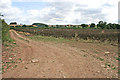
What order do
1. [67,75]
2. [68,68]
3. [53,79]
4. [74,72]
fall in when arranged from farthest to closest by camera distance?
[68,68] → [74,72] → [67,75] → [53,79]

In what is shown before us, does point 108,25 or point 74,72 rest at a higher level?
point 108,25

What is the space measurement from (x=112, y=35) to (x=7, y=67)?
37.5 feet

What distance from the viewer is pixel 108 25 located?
83.7 ft

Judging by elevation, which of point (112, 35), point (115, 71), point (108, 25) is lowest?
point (115, 71)

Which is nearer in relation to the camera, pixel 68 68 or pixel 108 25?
pixel 68 68

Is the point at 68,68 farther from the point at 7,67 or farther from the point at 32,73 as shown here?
the point at 7,67

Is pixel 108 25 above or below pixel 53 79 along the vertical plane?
above

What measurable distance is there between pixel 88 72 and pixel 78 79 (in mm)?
753

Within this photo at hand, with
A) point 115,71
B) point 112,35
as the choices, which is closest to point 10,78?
point 115,71

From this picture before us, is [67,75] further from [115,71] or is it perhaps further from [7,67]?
[7,67]

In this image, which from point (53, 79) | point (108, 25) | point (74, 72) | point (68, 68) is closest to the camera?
point (53, 79)

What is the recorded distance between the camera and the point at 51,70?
4.43m

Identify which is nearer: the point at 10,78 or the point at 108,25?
the point at 10,78

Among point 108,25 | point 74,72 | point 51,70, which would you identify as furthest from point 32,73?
point 108,25
